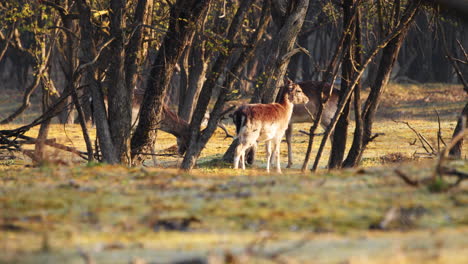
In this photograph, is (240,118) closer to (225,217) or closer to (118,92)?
(118,92)

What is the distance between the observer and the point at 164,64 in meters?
15.4

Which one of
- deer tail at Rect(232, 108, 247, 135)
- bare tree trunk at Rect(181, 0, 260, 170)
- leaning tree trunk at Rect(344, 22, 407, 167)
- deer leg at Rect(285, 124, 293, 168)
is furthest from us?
deer leg at Rect(285, 124, 293, 168)

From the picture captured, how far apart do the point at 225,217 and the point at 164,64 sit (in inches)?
345

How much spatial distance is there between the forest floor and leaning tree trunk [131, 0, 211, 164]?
5521mm

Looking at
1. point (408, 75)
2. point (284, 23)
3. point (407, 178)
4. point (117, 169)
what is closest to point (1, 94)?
point (408, 75)


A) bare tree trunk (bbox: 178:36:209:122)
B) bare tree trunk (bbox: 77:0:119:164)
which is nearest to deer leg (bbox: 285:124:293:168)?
bare tree trunk (bbox: 178:36:209:122)

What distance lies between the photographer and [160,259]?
548 cm

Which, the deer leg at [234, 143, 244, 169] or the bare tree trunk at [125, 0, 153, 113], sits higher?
the bare tree trunk at [125, 0, 153, 113]

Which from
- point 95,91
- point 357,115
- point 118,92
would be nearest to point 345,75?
point 357,115

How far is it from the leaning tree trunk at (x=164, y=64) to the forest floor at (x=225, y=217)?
217 inches

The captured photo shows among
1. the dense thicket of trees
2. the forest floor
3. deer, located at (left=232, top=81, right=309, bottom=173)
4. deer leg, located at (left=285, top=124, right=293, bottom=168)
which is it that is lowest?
deer leg, located at (left=285, top=124, right=293, bottom=168)

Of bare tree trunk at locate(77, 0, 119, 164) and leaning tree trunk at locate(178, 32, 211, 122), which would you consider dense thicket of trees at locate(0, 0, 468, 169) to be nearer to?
bare tree trunk at locate(77, 0, 119, 164)

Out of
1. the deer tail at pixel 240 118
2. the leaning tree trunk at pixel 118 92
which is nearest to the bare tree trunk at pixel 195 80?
the deer tail at pixel 240 118

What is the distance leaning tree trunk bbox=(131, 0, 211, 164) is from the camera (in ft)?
49.4
